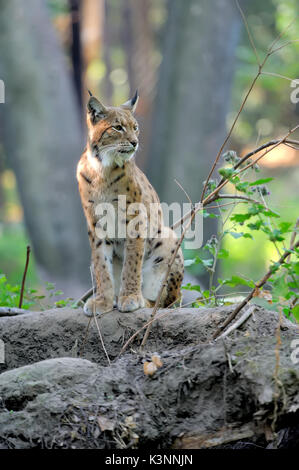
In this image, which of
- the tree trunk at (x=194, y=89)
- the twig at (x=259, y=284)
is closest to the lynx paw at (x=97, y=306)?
the twig at (x=259, y=284)

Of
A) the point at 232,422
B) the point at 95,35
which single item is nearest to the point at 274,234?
→ the point at 232,422

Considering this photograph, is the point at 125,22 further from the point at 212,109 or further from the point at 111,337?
the point at 111,337

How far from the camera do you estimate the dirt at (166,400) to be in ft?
9.59

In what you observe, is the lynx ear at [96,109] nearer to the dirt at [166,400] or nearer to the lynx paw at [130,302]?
the lynx paw at [130,302]

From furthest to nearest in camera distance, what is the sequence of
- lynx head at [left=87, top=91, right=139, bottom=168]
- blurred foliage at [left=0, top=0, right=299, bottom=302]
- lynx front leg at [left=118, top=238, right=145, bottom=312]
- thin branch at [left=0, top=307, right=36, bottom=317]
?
blurred foliage at [left=0, top=0, right=299, bottom=302] → lynx front leg at [left=118, top=238, right=145, bottom=312] → lynx head at [left=87, top=91, right=139, bottom=168] → thin branch at [left=0, top=307, right=36, bottom=317]

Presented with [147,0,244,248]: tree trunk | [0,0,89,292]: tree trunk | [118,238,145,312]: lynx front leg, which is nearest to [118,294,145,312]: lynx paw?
[118,238,145,312]: lynx front leg

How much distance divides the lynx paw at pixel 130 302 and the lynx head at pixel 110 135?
1032 mm

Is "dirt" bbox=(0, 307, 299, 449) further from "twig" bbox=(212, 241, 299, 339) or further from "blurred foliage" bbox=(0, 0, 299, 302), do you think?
"blurred foliage" bbox=(0, 0, 299, 302)

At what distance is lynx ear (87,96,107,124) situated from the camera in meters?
4.96

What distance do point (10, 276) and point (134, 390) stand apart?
35.9 ft

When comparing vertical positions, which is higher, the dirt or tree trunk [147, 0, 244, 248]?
tree trunk [147, 0, 244, 248]

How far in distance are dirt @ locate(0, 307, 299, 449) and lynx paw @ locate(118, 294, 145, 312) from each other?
1.09 metres

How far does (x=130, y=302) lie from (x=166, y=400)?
1.57 m

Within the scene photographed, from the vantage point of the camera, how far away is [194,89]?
10.2m
